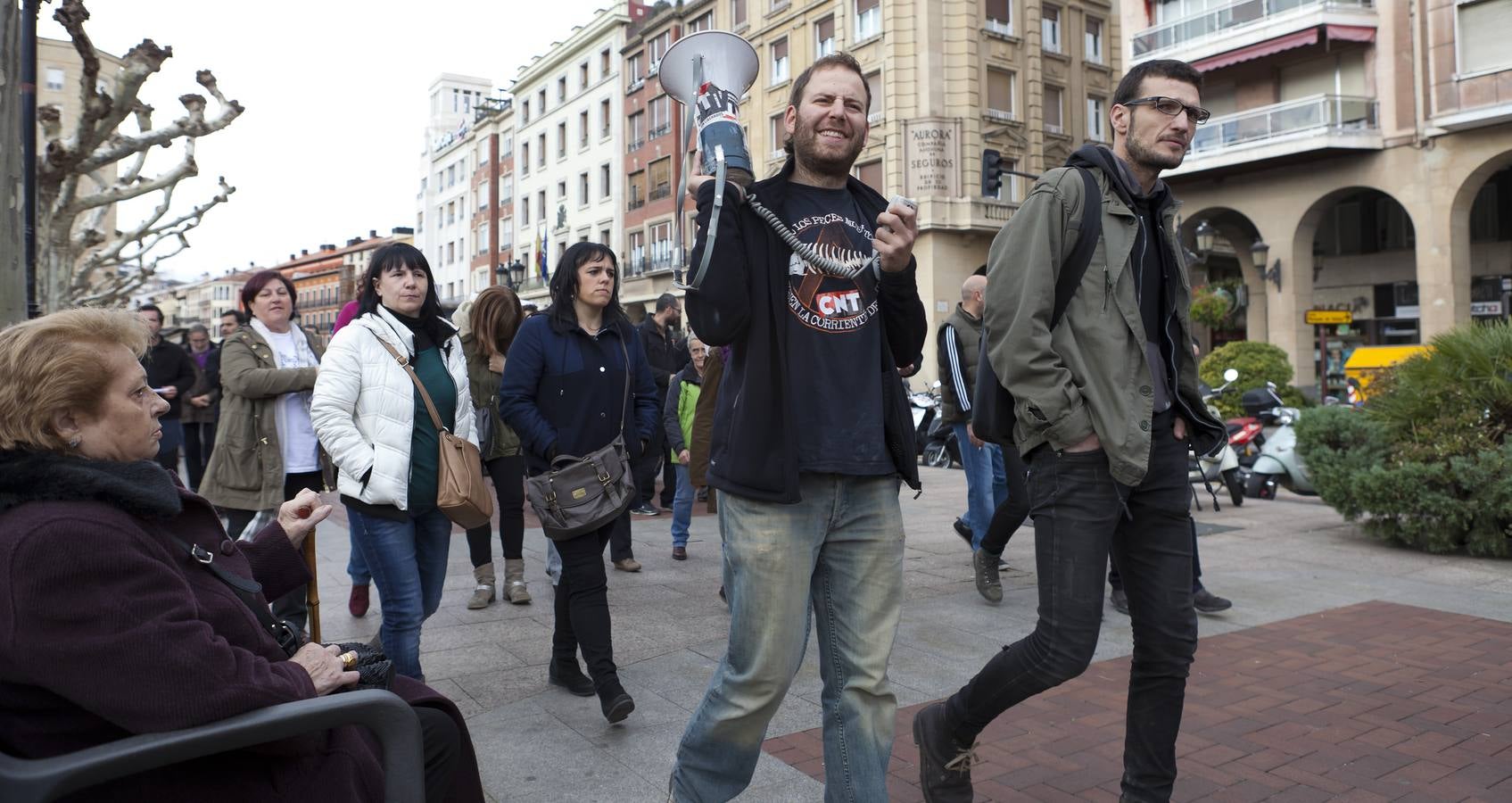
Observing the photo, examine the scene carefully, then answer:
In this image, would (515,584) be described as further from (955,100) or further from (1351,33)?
(955,100)

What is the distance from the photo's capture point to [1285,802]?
322 cm

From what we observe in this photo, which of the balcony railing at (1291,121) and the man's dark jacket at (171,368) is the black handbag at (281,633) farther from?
the balcony railing at (1291,121)

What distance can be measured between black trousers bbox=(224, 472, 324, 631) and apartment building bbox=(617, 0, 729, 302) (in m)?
35.8

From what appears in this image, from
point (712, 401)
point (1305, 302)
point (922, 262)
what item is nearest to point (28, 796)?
point (712, 401)

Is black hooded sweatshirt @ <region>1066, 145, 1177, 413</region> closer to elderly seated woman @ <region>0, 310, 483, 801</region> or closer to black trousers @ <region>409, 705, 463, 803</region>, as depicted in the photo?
black trousers @ <region>409, 705, 463, 803</region>

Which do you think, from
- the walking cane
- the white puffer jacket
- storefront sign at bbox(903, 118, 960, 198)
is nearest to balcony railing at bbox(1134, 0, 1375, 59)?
storefront sign at bbox(903, 118, 960, 198)

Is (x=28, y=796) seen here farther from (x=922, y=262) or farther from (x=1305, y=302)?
(x=922, y=262)

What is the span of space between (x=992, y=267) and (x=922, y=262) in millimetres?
28462

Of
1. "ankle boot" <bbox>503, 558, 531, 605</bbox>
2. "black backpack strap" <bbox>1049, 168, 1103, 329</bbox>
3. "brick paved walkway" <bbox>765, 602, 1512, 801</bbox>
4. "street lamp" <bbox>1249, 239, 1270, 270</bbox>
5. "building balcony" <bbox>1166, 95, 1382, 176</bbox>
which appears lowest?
"brick paved walkway" <bbox>765, 602, 1512, 801</bbox>

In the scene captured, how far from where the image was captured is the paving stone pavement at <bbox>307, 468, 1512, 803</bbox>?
3.46m

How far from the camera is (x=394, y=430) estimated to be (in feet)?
13.3

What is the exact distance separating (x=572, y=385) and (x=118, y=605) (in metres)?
2.80

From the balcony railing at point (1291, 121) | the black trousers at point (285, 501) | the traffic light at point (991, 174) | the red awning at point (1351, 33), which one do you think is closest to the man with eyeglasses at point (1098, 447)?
the black trousers at point (285, 501)

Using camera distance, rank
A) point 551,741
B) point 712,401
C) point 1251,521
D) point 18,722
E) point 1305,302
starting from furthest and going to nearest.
Answer: point 1305,302 < point 1251,521 < point 712,401 < point 551,741 < point 18,722
